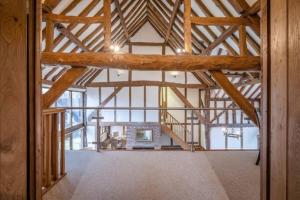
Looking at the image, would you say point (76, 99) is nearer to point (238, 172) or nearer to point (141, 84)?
point (141, 84)

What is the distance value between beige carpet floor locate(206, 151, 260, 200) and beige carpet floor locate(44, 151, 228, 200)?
0.13m

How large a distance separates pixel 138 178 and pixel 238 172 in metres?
1.67

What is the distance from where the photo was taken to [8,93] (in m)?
0.85

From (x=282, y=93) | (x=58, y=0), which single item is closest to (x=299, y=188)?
(x=282, y=93)

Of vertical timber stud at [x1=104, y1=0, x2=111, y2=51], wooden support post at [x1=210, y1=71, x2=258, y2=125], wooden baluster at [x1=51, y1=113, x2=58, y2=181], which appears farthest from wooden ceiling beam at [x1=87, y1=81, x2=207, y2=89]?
wooden baluster at [x1=51, y1=113, x2=58, y2=181]

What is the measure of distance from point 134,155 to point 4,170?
343 centimetres

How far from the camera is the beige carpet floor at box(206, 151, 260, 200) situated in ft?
8.90

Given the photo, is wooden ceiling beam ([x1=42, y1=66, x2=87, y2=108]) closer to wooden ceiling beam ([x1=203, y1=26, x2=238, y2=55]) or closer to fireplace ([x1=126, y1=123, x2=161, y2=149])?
wooden ceiling beam ([x1=203, y1=26, x2=238, y2=55])

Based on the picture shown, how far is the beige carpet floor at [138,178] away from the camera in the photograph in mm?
2641

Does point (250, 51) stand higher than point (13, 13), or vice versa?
point (250, 51)

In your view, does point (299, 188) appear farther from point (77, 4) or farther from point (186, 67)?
point (77, 4)

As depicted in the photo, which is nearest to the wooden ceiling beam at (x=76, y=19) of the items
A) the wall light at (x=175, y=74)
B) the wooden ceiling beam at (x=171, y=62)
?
the wooden ceiling beam at (x=171, y=62)

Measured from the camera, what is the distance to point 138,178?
3.11 meters

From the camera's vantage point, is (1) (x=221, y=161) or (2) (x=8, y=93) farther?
(1) (x=221, y=161)
